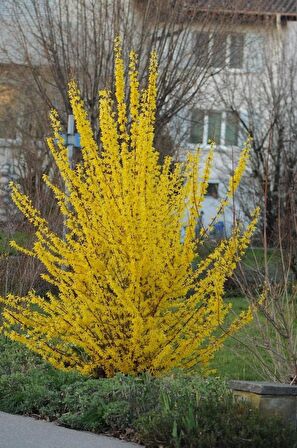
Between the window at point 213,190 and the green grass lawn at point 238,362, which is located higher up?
the window at point 213,190

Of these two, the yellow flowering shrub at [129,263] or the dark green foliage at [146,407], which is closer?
the dark green foliage at [146,407]

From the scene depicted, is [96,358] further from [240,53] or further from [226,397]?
[240,53]

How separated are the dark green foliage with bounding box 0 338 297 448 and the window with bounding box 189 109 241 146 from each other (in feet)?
65.0

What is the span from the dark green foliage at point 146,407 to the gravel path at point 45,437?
212 millimetres

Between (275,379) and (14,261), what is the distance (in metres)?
6.49

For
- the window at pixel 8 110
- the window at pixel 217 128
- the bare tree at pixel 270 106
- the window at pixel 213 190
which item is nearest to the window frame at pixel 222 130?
the window at pixel 217 128

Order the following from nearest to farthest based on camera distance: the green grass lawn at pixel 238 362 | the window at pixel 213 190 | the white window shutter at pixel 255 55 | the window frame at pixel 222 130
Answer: the green grass lawn at pixel 238 362 < the white window shutter at pixel 255 55 < the window frame at pixel 222 130 < the window at pixel 213 190

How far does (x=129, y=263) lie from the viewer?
1084 cm

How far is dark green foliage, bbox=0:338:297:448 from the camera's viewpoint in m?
7.79

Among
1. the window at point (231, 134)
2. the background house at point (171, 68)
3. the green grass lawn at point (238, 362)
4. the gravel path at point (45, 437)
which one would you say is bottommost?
the green grass lawn at point (238, 362)

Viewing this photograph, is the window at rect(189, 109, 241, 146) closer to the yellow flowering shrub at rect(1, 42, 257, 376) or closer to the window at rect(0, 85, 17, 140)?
the window at rect(0, 85, 17, 140)

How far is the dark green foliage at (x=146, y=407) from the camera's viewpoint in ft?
25.5

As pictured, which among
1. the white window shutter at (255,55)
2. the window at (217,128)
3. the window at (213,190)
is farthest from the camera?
the window at (213,190)

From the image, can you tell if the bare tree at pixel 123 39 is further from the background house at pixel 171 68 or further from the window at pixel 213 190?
the window at pixel 213 190
